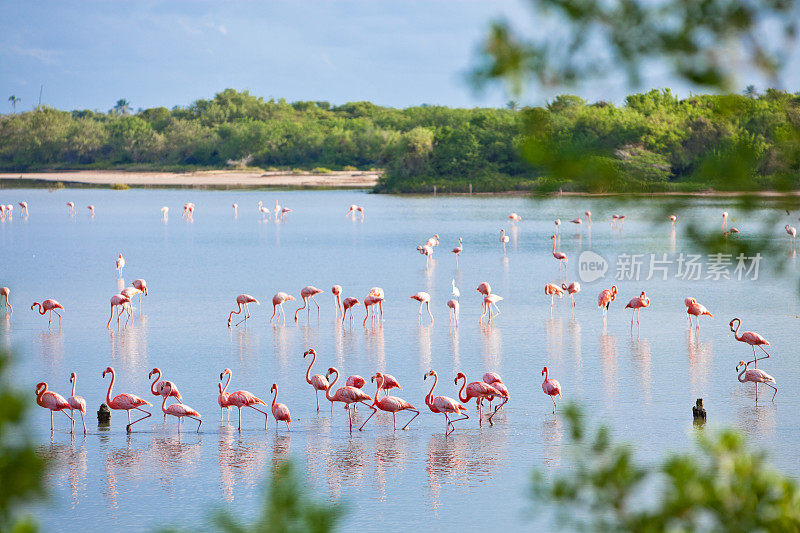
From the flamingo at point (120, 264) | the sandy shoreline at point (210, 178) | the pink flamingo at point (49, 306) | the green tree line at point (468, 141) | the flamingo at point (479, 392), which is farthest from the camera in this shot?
the sandy shoreline at point (210, 178)

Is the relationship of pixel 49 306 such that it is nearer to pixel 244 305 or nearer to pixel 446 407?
pixel 244 305

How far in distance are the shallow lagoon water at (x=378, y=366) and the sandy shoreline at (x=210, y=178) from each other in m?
33.7

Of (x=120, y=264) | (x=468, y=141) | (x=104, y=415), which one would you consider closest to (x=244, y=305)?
(x=120, y=264)

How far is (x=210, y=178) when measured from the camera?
60562 mm

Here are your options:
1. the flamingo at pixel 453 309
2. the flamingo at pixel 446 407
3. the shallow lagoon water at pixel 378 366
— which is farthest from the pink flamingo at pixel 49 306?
the flamingo at pixel 446 407

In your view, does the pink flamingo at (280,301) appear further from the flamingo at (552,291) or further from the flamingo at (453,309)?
the flamingo at (552,291)

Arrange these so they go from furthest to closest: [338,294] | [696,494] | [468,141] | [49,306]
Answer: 1. [468,141]
2. [338,294]
3. [49,306]
4. [696,494]

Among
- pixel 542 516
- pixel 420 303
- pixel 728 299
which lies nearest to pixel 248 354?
pixel 420 303

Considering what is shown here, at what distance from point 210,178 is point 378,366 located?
53.2 metres

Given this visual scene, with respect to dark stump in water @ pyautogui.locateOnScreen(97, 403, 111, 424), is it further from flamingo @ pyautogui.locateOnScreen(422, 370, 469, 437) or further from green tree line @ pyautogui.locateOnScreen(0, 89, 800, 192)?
green tree line @ pyautogui.locateOnScreen(0, 89, 800, 192)

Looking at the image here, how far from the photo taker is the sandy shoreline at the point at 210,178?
177 feet

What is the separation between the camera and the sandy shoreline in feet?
177

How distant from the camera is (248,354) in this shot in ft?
32.3

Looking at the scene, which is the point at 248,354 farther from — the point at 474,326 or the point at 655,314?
the point at 655,314
